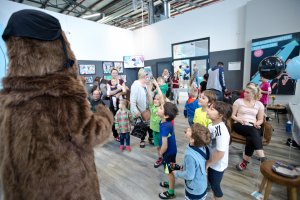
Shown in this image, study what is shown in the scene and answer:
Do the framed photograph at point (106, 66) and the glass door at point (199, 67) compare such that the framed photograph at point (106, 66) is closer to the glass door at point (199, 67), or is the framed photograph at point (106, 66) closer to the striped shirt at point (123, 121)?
the glass door at point (199, 67)

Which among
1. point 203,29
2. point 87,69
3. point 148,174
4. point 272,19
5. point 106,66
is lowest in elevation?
point 148,174

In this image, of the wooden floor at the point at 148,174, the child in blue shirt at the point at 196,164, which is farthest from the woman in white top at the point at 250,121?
the child in blue shirt at the point at 196,164

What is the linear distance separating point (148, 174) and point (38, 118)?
1.90m

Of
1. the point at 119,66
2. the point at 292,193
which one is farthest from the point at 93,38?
the point at 292,193

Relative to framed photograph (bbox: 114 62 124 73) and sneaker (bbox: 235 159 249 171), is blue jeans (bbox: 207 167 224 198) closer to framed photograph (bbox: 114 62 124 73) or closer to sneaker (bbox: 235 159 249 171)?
sneaker (bbox: 235 159 249 171)

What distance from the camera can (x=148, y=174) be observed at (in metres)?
2.33

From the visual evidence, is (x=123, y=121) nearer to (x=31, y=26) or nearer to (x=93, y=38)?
(x=31, y=26)

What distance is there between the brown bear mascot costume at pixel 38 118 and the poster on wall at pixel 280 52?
5098mm

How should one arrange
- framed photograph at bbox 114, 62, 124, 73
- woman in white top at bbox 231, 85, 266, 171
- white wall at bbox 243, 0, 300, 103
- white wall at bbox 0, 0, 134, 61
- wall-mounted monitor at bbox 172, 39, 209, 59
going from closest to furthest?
woman in white top at bbox 231, 85, 266, 171, white wall at bbox 243, 0, 300, 103, white wall at bbox 0, 0, 134, 61, wall-mounted monitor at bbox 172, 39, 209, 59, framed photograph at bbox 114, 62, 124, 73

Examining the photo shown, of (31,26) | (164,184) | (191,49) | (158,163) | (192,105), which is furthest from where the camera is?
(191,49)

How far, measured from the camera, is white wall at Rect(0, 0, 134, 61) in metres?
5.66

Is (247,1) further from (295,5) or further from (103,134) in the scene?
(103,134)

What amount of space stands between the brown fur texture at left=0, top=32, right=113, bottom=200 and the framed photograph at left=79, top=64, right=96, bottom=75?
228 inches

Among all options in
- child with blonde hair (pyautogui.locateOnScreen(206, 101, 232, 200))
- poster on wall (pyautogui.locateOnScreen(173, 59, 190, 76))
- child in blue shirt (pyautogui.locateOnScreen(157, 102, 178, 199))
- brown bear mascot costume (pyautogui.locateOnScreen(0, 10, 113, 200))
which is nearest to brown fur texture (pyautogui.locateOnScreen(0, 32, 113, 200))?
brown bear mascot costume (pyautogui.locateOnScreen(0, 10, 113, 200))
